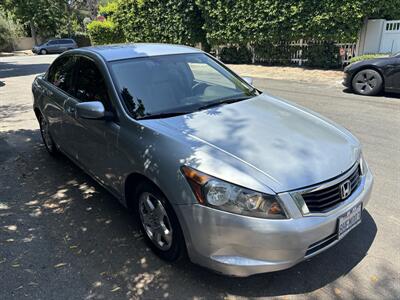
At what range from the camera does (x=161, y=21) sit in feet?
66.7

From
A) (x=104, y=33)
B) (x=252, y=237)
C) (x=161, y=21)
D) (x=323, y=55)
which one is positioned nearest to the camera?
(x=252, y=237)

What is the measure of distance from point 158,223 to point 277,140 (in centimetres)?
116

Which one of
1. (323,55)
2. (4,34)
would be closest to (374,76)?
(323,55)

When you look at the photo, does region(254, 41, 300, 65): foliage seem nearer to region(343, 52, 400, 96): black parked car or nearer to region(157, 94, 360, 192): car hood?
region(343, 52, 400, 96): black parked car

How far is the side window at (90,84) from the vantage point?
3.52 metres

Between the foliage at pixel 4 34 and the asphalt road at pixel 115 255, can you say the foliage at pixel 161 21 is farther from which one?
the foliage at pixel 4 34

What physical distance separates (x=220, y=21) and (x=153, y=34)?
553 centimetres

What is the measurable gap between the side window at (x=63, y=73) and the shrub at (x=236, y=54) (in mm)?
13561

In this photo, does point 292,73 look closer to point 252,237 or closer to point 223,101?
point 223,101

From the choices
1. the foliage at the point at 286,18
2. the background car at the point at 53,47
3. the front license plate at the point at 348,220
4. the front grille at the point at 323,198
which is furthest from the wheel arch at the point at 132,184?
the background car at the point at 53,47

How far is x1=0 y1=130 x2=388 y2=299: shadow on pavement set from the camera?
8.91 ft

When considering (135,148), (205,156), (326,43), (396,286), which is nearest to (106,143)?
(135,148)

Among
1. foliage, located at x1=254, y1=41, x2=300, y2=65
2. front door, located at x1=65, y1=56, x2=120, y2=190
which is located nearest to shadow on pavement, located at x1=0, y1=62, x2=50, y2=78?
foliage, located at x1=254, y1=41, x2=300, y2=65

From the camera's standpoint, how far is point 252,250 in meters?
2.36
